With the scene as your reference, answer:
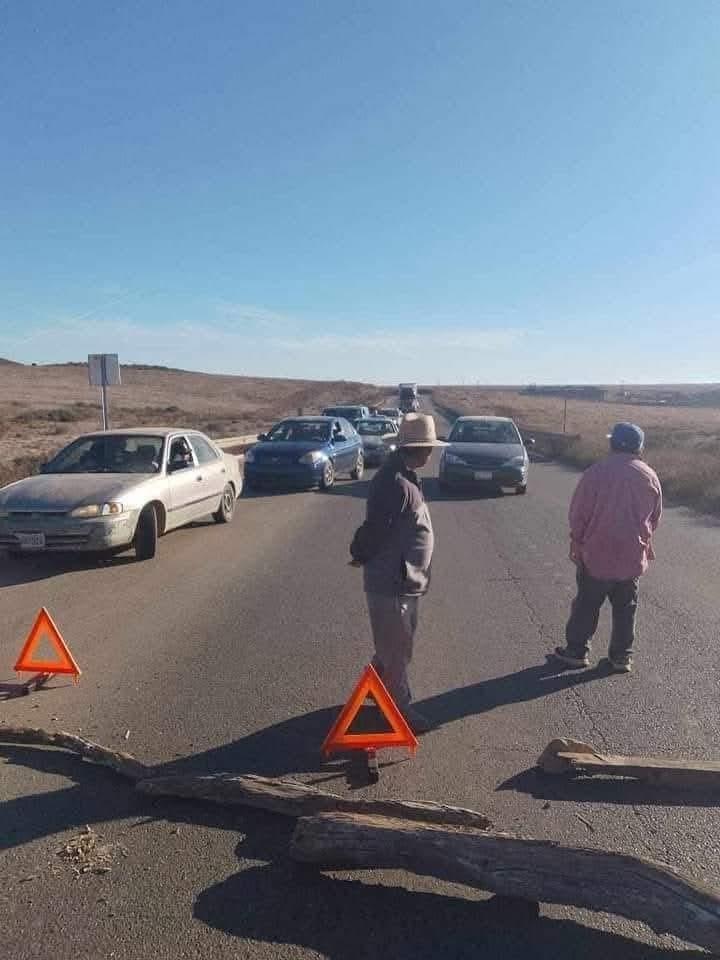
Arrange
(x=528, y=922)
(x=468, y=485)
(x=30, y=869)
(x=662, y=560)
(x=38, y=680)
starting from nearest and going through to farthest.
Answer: (x=528, y=922) → (x=30, y=869) → (x=38, y=680) → (x=662, y=560) → (x=468, y=485)

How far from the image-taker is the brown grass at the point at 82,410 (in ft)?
107

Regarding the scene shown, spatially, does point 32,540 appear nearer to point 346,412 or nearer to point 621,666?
point 621,666

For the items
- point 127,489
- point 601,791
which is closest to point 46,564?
point 127,489

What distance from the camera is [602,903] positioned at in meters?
3.10

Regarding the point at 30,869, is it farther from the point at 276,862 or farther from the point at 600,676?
the point at 600,676

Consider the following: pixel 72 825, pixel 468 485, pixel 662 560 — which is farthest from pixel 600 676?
pixel 468 485

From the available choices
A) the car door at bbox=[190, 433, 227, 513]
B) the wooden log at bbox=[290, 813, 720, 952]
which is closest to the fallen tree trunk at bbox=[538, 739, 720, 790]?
the wooden log at bbox=[290, 813, 720, 952]

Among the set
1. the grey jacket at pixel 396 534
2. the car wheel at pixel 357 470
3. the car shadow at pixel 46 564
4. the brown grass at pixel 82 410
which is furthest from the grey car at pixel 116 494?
the car wheel at pixel 357 470

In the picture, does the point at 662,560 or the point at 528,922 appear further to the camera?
the point at 662,560

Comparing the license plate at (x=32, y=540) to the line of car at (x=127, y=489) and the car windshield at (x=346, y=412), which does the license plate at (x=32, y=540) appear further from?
the car windshield at (x=346, y=412)

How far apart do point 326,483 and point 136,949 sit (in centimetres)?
1515

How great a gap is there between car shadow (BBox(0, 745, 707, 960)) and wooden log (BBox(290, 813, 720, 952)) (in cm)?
9

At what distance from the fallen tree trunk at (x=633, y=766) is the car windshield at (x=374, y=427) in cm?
2140

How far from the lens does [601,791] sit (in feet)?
14.1
